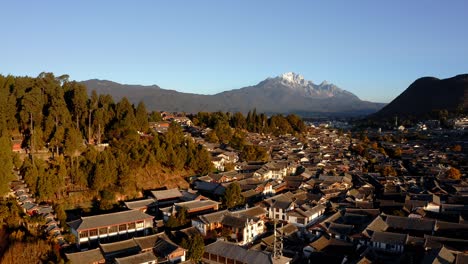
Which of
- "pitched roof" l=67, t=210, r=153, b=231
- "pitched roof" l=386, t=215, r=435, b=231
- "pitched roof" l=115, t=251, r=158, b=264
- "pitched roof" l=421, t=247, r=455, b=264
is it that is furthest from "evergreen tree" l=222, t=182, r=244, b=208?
"pitched roof" l=421, t=247, r=455, b=264

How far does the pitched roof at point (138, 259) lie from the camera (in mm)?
12031

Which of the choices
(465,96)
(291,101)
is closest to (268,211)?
(465,96)

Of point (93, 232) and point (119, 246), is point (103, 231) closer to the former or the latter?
point (93, 232)

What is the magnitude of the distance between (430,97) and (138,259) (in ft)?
278

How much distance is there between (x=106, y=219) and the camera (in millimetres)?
15000

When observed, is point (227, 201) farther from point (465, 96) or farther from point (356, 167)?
point (465, 96)

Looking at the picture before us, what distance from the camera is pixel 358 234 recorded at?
15.3 meters

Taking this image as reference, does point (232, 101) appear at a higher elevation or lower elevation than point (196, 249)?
higher

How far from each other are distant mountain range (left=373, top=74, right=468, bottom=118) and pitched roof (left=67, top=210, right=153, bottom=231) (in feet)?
222

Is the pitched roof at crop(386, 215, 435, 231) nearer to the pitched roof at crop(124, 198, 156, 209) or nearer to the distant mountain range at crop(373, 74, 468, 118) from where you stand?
the pitched roof at crop(124, 198, 156, 209)

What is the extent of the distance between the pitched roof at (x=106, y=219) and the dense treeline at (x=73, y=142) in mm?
2467

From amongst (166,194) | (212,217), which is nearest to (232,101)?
(166,194)

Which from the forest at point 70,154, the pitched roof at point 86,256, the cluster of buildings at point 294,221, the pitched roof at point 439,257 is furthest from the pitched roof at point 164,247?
the pitched roof at point 439,257

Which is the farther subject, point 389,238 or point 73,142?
point 73,142
